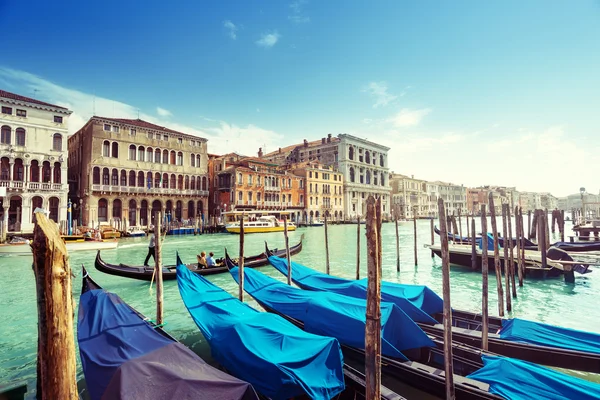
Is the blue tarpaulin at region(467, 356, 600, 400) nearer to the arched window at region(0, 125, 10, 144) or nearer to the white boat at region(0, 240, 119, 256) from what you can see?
the white boat at region(0, 240, 119, 256)

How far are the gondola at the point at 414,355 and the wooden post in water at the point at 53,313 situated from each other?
3.00 meters

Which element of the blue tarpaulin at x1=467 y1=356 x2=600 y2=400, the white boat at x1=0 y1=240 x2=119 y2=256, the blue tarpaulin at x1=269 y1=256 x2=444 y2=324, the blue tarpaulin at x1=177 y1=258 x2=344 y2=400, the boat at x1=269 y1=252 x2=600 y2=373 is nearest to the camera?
the blue tarpaulin at x1=467 y1=356 x2=600 y2=400

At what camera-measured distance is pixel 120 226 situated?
79.2 feet

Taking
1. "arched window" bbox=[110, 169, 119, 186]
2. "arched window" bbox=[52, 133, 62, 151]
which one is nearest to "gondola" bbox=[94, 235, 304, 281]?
"arched window" bbox=[52, 133, 62, 151]

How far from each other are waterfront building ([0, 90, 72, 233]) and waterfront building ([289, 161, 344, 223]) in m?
22.0

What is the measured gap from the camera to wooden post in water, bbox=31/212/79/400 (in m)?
1.51

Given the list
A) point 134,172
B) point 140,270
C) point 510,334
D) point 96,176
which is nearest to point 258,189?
point 134,172

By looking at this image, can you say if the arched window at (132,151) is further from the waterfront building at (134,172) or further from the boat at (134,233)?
the boat at (134,233)

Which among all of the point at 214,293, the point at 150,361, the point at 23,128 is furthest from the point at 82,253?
the point at 150,361

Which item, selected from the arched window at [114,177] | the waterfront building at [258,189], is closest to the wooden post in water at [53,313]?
the arched window at [114,177]

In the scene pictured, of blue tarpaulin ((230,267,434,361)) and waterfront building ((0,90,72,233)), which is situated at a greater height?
waterfront building ((0,90,72,233))

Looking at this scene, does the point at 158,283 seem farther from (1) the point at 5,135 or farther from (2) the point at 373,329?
(1) the point at 5,135

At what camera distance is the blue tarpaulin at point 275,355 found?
2.86 metres

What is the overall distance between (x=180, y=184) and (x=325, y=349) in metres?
27.3
